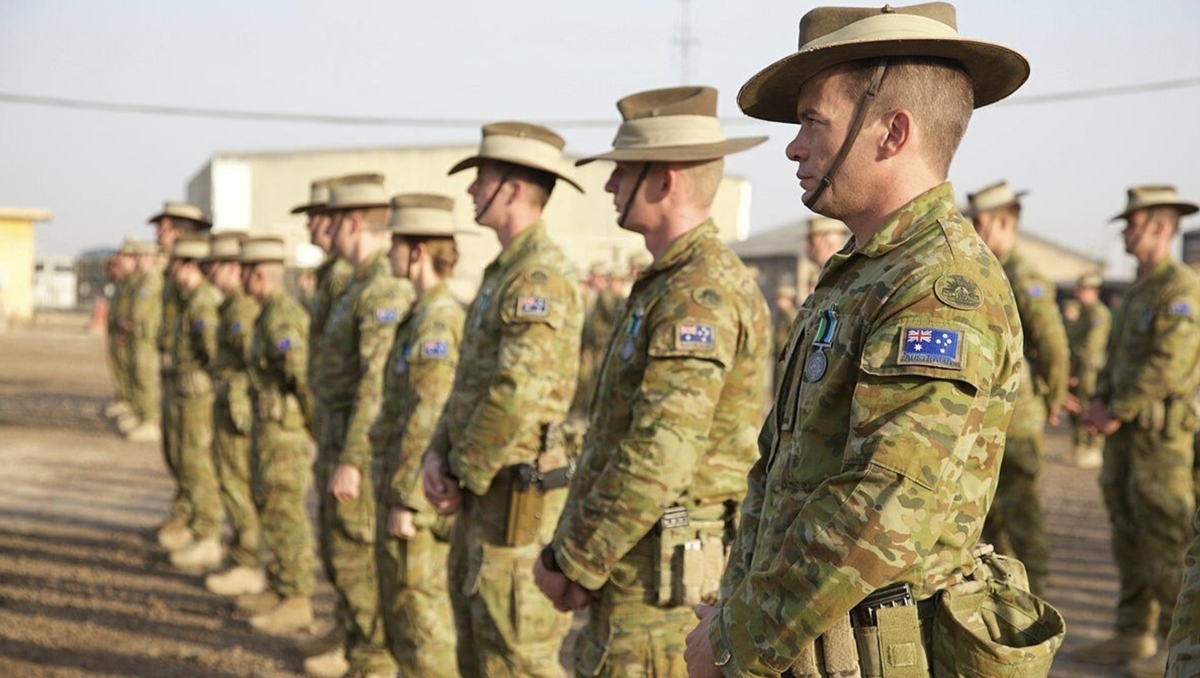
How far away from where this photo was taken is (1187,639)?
1907mm

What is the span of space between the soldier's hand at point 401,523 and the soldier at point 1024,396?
341cm

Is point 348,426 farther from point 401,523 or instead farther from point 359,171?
point 359,171

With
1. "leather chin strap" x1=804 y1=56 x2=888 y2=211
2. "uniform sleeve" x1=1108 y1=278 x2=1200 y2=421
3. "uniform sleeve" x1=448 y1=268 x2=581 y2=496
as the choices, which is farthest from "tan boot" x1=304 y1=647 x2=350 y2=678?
"leather chin strap" x1=804 y1=56 x2=888 y2=211

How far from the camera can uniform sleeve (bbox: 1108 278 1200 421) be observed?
6.57 m

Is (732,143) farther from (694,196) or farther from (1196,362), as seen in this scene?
(1196,362)

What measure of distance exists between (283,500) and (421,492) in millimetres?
2745

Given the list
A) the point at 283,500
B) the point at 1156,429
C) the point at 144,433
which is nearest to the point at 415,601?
the point at 283,500

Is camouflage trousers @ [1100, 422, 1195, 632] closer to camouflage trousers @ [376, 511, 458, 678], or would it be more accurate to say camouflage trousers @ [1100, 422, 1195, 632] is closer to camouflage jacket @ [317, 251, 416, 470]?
camouflage trousers @ [376, 511, 458, 678]

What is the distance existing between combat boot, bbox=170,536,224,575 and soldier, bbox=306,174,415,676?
3.21 meters

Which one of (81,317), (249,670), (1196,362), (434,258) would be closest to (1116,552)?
(1196,362)

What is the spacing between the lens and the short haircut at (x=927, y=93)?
7.68 feet

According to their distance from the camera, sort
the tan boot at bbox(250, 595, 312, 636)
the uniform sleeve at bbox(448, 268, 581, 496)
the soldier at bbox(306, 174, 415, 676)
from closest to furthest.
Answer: the uniform sleeve at bbox(448, 268, 581, 496) < the soldier at bbox(306, 174, 415, 676) < the tan boot at bbox(250, 595, 312, 636)

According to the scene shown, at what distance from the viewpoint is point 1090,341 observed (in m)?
16.1

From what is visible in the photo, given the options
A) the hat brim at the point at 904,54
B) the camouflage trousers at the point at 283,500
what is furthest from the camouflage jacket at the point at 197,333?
the hat brim at the point at 904,54
